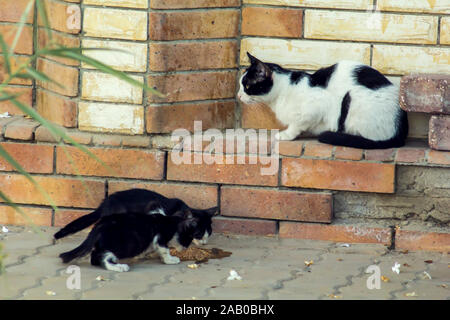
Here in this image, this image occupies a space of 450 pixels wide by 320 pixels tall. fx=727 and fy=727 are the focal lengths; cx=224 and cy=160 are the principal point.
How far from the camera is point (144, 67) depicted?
157 inches

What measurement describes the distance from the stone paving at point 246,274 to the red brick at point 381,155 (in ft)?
1.57

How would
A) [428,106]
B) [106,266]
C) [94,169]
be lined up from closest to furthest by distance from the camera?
[106,266] → [428,106] → [94,169]

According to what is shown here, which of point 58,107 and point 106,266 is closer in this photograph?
point 106,266

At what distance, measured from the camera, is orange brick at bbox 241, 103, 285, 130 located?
436 cm

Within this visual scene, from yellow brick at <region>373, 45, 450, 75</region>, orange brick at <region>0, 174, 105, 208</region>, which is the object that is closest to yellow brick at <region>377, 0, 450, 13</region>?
yellow brick at <region>373, 45, 450, 75</region>

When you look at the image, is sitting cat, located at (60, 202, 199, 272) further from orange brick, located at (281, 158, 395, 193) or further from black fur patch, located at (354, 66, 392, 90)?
black fur patch, located at (354, 66, 392, 90)

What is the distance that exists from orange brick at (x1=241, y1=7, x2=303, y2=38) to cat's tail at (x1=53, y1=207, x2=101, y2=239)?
4.51 ft

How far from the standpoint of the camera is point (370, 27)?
4082mm

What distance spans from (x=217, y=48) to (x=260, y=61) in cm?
27

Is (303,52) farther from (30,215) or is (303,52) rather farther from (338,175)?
(30,215)

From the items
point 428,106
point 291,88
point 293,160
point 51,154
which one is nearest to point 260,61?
point 291,88

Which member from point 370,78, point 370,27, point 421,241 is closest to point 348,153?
point 370,78

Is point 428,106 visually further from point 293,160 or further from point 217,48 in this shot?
point 217,48

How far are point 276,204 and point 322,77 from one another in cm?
76
